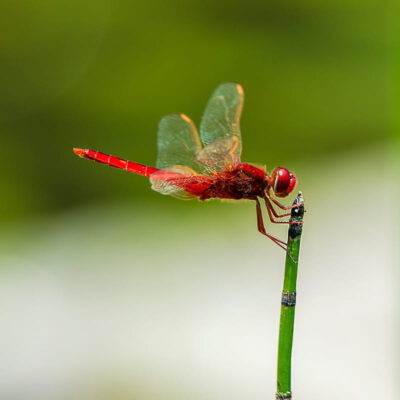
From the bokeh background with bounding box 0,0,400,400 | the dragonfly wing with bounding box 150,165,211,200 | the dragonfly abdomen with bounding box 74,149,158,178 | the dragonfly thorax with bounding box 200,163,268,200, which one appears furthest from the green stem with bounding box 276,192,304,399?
the bokeh background with bounding box 0,0,400,400

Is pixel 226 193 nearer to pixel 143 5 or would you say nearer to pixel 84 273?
pixel 84 273

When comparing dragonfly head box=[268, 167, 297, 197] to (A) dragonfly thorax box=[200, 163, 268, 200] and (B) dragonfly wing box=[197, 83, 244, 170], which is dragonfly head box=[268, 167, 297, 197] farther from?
(B) dragonfly wing box=[197, 83, 244, 170]

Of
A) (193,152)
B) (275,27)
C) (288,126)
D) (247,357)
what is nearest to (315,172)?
(288,126)

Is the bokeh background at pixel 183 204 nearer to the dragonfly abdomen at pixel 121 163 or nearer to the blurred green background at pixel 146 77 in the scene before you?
the blurred green background at pixel 146 77

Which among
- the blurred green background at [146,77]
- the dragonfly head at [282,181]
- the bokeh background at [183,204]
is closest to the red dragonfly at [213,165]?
the dragonfly head at [282,181]

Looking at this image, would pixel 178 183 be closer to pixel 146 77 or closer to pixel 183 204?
pixel 183 204

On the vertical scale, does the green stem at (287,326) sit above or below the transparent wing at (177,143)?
below

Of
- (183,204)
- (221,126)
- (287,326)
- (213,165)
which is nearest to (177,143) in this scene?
(221,126)
